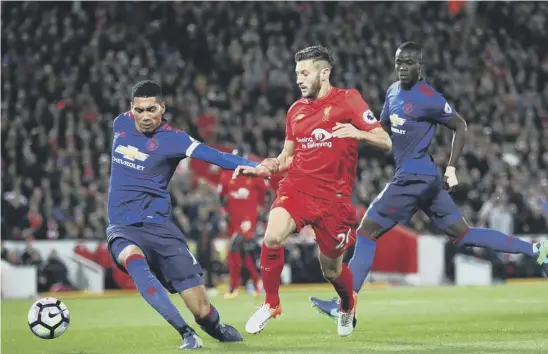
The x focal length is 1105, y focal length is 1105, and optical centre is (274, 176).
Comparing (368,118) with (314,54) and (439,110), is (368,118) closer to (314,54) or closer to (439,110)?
(314,54)

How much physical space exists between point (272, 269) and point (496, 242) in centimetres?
297

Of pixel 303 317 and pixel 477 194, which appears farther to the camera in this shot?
pixel 477 194

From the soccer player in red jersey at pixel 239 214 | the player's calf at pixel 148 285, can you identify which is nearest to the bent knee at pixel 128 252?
the player's calf at pixel 148 285

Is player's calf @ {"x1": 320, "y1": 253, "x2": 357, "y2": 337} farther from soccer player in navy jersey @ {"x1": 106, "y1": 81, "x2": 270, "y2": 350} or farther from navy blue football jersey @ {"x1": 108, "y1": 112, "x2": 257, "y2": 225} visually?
navy blue football jersey @ {"x1": 108, "y1": 112, "x2": 257, "y2": 225}

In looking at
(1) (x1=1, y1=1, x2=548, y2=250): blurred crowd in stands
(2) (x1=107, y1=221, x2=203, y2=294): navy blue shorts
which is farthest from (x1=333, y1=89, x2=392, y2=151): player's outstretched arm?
(1) (x1=1, y1=1, x2=548, y2=250): blurred crowd in stands

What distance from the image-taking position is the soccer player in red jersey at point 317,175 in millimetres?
8484

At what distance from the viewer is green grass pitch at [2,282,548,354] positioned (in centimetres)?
856

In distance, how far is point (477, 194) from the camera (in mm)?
23391

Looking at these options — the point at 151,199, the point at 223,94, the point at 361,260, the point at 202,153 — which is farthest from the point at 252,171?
the point at 223,94

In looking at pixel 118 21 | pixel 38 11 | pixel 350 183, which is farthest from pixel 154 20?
pixel 350 183

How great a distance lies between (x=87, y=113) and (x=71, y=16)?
3.62 metres

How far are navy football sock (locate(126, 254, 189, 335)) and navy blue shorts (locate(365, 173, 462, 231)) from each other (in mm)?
2503

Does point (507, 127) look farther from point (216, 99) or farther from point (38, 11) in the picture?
point (38, 11)

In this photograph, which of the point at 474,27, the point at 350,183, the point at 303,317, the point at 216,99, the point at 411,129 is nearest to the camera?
the point at 350,183
